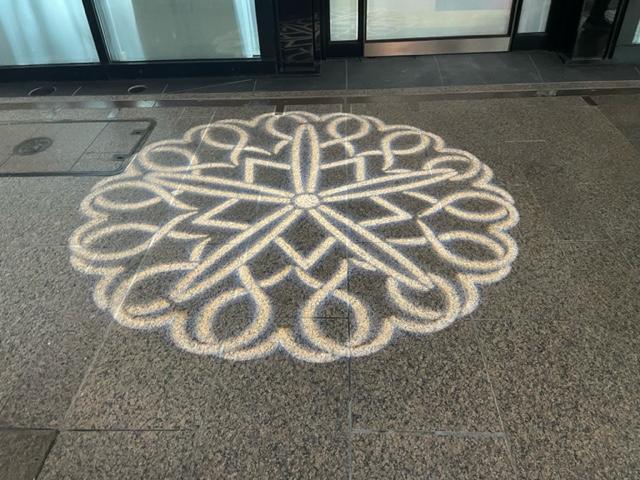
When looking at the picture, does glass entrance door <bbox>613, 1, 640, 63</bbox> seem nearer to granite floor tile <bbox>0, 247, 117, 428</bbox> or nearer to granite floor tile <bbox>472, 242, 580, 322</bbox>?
granite floor tile <bbox>472, 242, 580, 322</bbox>

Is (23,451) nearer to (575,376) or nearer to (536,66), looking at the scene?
(575,376)

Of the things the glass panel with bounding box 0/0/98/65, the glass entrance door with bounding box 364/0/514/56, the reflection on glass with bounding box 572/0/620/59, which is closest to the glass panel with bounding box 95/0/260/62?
the glass panel with bounding box 0/0/98/65

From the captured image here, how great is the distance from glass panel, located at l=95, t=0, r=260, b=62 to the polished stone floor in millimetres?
1343

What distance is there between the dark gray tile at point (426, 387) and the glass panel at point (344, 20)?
134 inches

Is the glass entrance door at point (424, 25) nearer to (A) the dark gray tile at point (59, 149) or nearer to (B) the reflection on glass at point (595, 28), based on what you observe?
(B) the reflection on glass at point (595, 28)

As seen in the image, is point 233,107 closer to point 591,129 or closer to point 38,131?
point 38,131


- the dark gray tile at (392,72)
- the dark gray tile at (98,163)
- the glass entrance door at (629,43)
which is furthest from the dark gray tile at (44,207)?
the glass entrance door at (629,43)

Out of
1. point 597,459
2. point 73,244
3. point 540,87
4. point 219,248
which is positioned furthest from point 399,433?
point 540,87

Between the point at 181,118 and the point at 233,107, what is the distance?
404 mm

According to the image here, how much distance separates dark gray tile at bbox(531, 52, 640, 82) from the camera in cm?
414

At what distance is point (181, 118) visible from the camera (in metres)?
3.77

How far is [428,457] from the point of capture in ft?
5.51

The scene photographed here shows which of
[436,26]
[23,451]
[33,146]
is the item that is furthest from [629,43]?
[23,451]

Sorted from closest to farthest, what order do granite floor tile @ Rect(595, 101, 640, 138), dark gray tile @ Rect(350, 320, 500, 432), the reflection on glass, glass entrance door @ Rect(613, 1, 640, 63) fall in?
dark gray tile @ Rect(350, 320, 500, 432) < granite floor tile @ Rect(595, 101, 640, 138) < the reflection on glass < glass entrance door @ Rect(613, 1, 640, 63)
